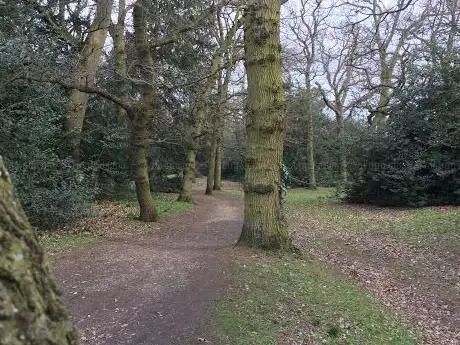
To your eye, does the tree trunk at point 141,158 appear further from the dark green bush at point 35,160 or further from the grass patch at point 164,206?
the dark green bush at point 35,160

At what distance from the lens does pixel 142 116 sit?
12.1 meters

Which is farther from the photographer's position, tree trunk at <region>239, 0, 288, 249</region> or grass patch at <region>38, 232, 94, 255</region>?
grass patch at <region>38, 232, 94, 255</region>

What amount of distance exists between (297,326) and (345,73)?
103ft

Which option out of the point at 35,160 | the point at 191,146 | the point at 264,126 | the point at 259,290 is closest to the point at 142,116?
the point at 35,160

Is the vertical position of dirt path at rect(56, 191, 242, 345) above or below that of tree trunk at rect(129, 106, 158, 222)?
below

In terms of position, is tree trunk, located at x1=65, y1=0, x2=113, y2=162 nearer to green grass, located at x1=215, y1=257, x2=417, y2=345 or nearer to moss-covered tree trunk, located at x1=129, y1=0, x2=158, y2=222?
moss-covered tree trunk, located at x1=129, y1=0, x2=158, y2=222

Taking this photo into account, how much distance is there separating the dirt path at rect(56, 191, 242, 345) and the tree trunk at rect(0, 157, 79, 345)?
3583 millimetres

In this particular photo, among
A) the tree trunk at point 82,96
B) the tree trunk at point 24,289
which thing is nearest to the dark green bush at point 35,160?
the tree trunk at point 82,96

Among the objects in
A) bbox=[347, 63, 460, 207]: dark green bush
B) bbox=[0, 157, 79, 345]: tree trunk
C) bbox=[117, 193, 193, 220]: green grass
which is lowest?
bbox=[117, 193, 193, 220]: green grass

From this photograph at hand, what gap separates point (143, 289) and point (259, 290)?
5.17ft

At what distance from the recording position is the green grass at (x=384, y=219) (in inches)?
477

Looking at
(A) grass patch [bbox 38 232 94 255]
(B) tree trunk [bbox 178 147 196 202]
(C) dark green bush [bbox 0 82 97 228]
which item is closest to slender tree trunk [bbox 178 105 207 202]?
(B) tree trunk [bbox 178 147 196 202]

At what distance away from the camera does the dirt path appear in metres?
5.05

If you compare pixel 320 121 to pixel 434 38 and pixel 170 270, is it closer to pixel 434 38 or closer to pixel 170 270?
pixel 434 38
